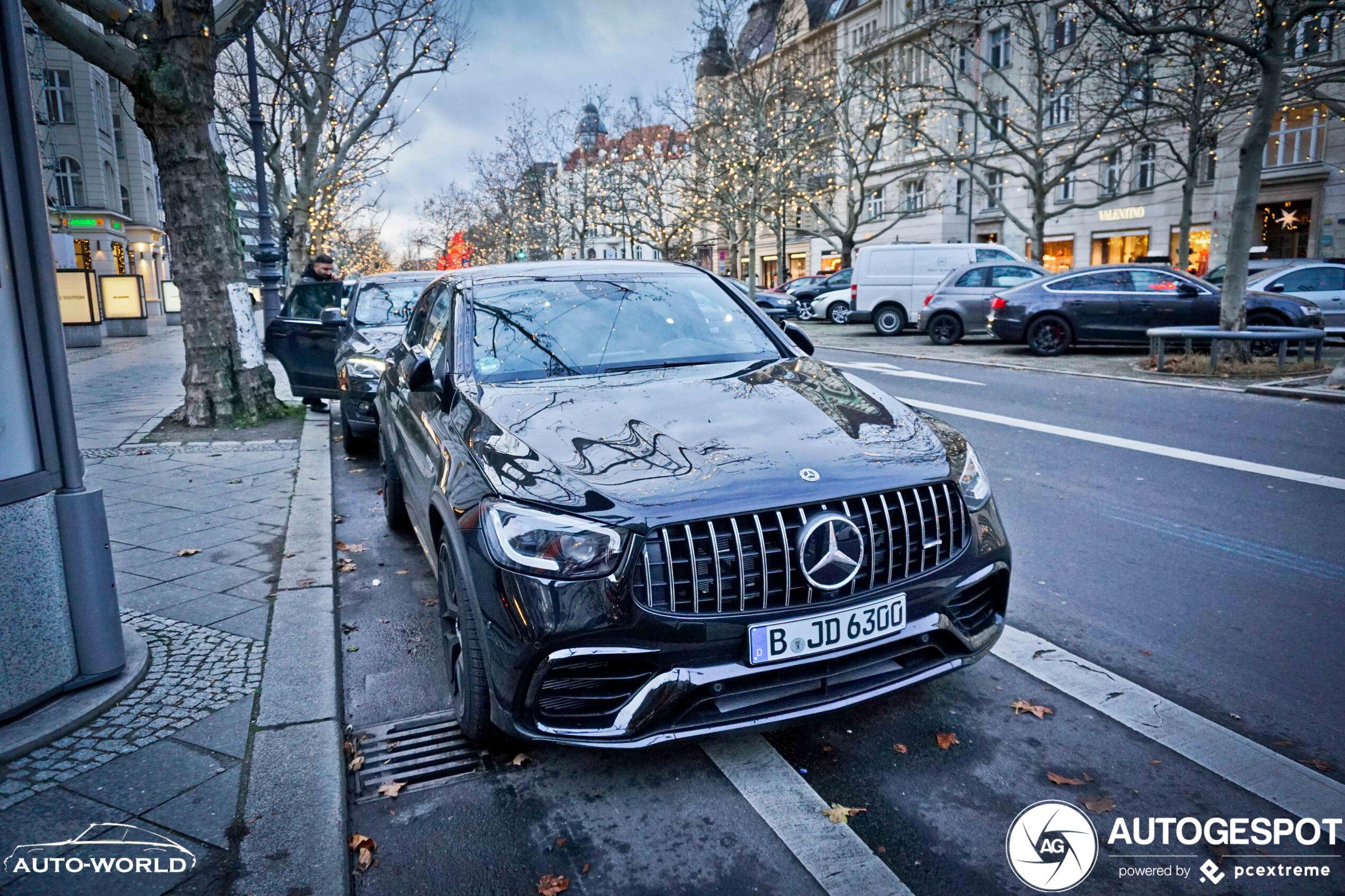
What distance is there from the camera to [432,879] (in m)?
2.49

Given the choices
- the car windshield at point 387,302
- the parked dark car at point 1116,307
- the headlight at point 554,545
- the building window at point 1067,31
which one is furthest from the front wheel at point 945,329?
the building window at point 1067,31

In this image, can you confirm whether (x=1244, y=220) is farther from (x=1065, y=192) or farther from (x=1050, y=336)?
(x=1065, y=192)

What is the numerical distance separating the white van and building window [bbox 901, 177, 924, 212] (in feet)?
76.1

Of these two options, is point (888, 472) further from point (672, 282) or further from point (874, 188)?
point (874, 188)

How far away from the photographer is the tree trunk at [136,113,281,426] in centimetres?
888

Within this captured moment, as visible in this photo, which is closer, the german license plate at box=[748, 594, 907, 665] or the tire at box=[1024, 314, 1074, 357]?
the german license plate at box=[748, 594, 907, 665]

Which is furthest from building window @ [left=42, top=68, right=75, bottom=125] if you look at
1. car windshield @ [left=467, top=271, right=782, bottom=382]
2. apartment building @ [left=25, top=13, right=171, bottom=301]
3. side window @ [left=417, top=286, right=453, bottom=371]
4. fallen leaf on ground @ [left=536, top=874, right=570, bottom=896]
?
fallen leaf on ground @ [left=536, top=874, right=570, bottom=896]

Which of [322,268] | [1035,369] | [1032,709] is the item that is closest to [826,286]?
[1035,369]

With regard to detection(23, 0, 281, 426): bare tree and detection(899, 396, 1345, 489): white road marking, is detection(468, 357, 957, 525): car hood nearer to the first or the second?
detection(899, 396, 1345, 489): white road marking

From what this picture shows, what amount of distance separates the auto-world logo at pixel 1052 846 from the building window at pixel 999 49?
146 feet

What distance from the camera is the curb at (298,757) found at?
2439mm

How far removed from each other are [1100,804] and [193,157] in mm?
9444

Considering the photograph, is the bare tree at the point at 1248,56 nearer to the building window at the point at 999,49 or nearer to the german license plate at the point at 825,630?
the german license plate at the point at 825,630

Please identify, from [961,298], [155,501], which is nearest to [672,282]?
[155,501]
